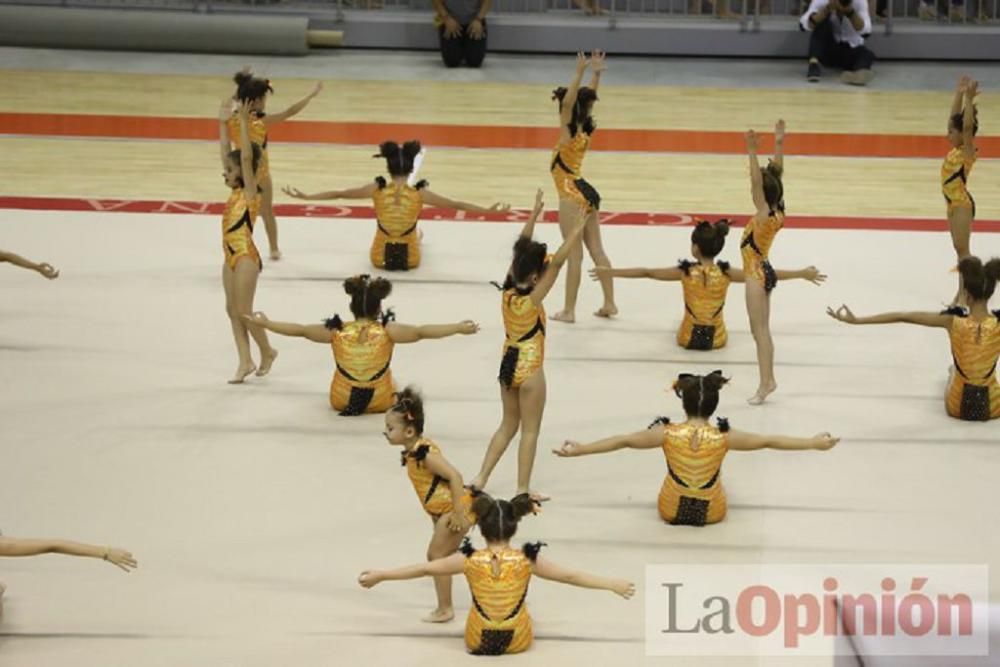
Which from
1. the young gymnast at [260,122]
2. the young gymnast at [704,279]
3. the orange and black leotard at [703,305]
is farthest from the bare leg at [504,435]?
the young gymnast at [260,122]

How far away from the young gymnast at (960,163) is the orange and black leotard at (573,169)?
208 cm

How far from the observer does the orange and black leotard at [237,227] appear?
815cm

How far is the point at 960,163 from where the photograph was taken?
368 inches

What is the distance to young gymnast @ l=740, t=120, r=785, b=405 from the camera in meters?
8.04

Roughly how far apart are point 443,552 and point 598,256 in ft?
11.2

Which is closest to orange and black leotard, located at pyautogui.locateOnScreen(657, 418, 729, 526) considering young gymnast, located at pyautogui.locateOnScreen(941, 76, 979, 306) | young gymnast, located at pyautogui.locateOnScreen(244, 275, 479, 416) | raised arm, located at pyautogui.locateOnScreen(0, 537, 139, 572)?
young gymnast, located at pyautogui.locateOnScreen(244, 275, 479, 416)

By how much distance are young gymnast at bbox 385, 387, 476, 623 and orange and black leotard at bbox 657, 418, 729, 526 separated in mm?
1012

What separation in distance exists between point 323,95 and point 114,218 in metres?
4.03

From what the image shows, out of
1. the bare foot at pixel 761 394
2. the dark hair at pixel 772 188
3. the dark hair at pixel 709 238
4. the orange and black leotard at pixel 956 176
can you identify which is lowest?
the bare foot at pixel 761 394

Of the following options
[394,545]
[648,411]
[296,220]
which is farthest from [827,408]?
[296,220]

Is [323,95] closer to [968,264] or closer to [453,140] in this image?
[453,140]

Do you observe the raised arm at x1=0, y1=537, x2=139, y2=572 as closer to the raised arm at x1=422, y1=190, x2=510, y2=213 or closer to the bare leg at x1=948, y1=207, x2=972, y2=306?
the raised arm at x1=422, y1=190, x2=510, y2=213

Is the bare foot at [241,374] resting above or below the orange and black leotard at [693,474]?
below
